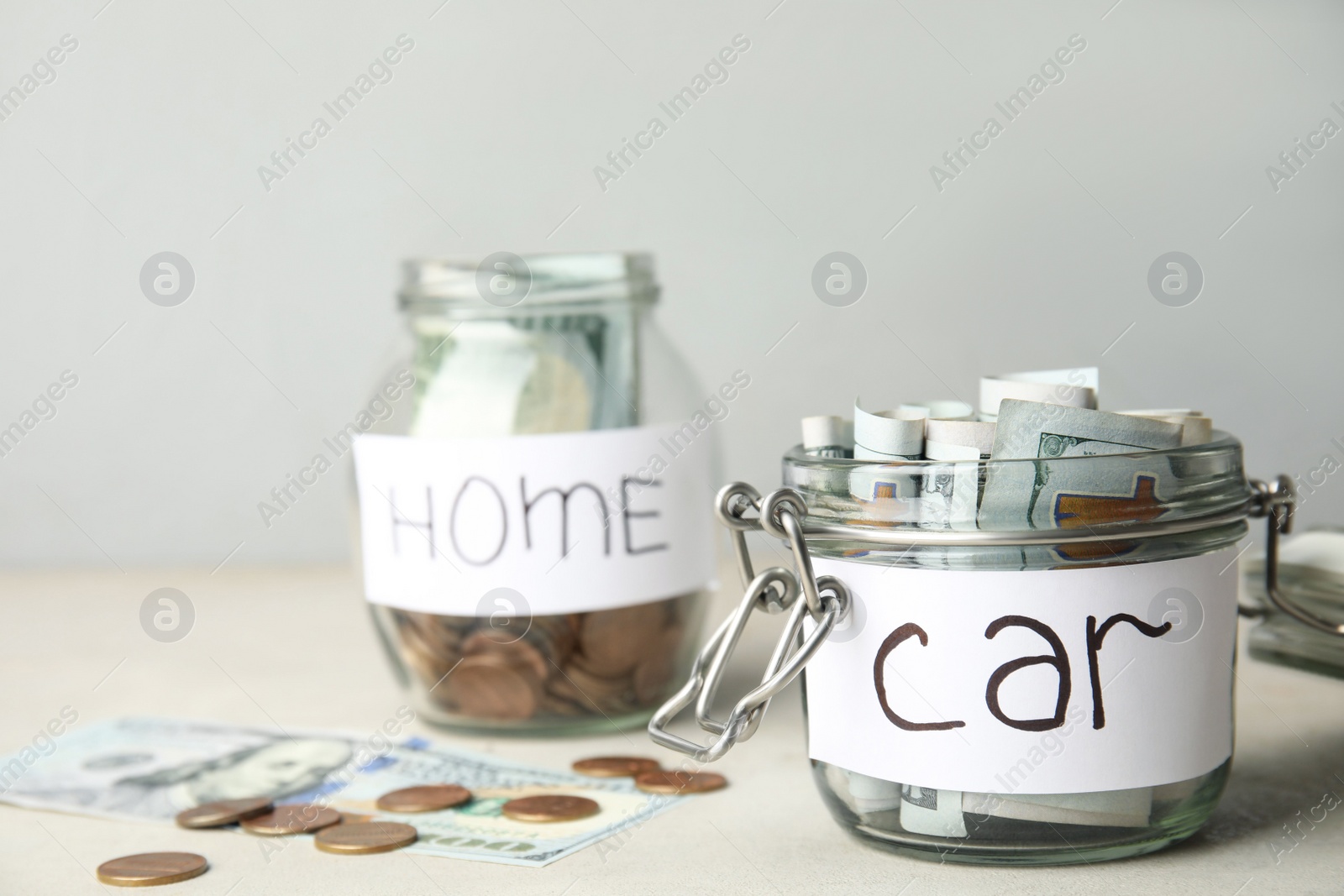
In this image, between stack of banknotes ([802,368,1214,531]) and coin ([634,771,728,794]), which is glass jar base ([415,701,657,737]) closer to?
coin ([634,771,728,794])

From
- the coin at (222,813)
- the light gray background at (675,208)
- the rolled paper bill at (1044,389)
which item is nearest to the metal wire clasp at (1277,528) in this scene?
the rolled paper bill at (1044,389)

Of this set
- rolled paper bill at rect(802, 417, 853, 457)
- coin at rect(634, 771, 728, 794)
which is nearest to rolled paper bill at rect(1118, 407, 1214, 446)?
rolled paper bill at rect(802, 417, 853, 457)

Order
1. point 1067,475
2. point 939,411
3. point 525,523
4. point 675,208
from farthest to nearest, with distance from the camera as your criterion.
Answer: point 675,208 → point 525,523 → point 939,411 → point 1067,475

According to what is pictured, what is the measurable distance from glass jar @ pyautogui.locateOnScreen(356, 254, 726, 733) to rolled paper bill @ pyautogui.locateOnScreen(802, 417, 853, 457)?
252 mm

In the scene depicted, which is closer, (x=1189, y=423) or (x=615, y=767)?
(x=1189, y=423)

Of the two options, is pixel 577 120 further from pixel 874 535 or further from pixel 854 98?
pixel 874 535

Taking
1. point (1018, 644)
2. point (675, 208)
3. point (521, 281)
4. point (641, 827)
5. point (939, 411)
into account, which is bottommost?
point (641, 827)

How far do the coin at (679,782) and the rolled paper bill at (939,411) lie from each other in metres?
Result: 0.25

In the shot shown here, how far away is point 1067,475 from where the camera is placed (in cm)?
50

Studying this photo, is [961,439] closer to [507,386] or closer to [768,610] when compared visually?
[768,610]

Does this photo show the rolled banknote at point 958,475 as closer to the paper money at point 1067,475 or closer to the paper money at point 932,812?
the paper money at point 1067,475

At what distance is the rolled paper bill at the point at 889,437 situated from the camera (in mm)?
534

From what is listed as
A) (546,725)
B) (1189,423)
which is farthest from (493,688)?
(1189,423)

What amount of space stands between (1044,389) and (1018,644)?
0.12m
